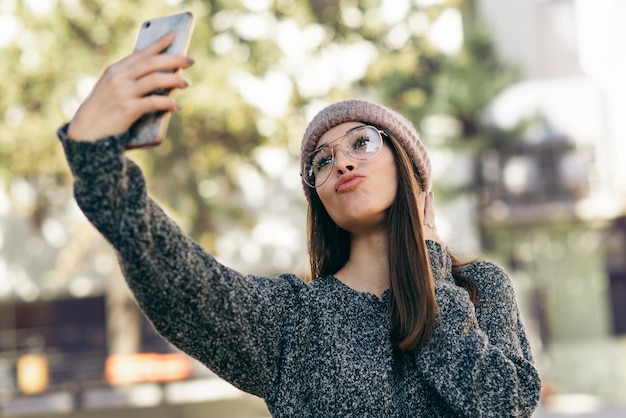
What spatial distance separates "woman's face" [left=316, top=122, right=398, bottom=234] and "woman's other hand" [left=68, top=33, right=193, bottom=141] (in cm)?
53

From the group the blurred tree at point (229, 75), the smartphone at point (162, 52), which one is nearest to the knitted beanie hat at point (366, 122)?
the smartphone at point (162, 52)

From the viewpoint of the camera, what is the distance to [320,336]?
67.2 inches

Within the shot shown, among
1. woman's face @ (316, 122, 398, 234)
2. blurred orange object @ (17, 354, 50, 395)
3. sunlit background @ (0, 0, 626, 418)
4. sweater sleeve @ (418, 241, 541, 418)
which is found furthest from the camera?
blurred orange object @ (17, 354, 50, 395)

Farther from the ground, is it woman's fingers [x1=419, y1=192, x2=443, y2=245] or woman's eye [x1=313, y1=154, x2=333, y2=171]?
woman's eye [x1=313, y1=154, x2=333, y2=171]

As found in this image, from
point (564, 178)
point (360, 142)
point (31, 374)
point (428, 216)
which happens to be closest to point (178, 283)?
point (360, 142)

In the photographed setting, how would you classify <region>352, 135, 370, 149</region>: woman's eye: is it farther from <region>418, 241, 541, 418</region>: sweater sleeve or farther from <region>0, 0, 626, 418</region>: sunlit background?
<region>0, 0, 626, 418</region>: sunlit background

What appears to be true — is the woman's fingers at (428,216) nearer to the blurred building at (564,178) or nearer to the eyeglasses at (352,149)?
the eyeglasses at (352,149)

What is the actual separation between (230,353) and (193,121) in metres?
9.61

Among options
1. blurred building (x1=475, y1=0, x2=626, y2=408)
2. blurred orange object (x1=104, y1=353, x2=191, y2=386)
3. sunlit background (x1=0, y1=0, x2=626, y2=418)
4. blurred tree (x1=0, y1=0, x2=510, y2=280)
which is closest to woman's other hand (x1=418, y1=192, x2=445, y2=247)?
sunlit background (x1=0, y1=0, x2=626, y2=418)

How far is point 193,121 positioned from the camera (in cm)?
1099

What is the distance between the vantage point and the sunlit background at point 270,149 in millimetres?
10703

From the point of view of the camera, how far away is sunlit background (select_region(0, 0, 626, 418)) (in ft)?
35.1

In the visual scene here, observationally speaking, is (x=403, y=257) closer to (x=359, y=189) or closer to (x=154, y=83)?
(x=359, y=189)

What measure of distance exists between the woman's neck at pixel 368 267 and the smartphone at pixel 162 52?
63cm
